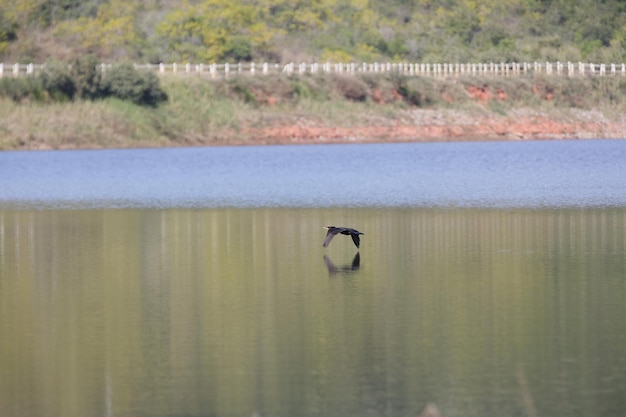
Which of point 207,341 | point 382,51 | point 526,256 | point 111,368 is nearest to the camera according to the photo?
point 111,368

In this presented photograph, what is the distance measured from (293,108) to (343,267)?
205 feet

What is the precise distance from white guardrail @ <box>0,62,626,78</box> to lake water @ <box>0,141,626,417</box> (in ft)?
157

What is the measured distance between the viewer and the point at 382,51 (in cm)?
12012

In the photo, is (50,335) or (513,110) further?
(513,110)

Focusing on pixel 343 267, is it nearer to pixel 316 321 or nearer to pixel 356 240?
pixel 356 240

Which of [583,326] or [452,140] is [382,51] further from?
[583,326]

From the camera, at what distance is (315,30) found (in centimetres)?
12144

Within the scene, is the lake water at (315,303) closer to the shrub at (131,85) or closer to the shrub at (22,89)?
the shrub at (22,89)

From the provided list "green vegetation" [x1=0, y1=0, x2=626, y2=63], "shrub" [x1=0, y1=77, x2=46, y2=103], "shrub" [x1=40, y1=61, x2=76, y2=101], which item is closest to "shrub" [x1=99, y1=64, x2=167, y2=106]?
"shrub" [x1=40, y1=61, x2=76, y2=101]

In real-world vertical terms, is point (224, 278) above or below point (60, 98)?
below

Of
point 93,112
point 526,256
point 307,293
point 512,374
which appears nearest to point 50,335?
point 307,293

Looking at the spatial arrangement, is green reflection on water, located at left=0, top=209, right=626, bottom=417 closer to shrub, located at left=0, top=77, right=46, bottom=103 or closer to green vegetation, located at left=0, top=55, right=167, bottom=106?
shrub, located at left=0, top=77, right=46, bottom=103

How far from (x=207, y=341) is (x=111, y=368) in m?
1.83

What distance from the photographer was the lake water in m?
15.3
